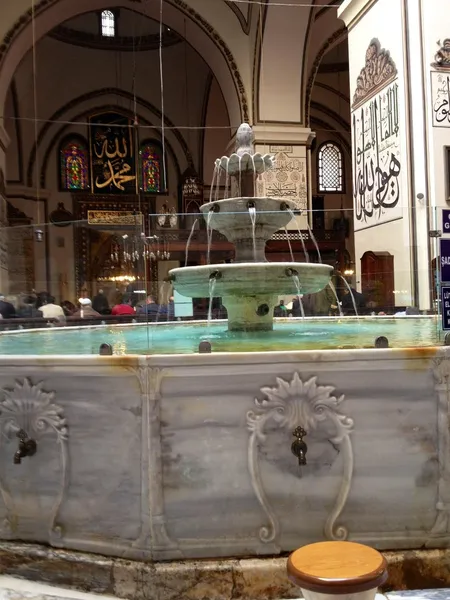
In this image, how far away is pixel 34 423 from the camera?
7.42ft

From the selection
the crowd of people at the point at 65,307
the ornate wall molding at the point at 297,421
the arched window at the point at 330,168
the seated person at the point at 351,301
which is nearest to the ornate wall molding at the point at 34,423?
the ornate wall molding at the point at 297,421

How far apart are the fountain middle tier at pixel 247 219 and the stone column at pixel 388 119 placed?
3.31m

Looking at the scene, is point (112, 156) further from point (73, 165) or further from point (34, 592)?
point (34, 592)

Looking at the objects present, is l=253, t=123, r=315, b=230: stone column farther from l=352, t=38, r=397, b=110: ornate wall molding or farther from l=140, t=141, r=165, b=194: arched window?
l=140, t=141, r=165, b=194: arched window

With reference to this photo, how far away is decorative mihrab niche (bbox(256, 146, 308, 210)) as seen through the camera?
38.4ft

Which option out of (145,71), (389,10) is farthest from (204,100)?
(389,10)

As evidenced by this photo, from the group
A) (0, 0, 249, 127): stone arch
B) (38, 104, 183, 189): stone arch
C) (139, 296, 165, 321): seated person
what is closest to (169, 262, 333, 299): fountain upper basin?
(139, 296, 165, 321): seated person

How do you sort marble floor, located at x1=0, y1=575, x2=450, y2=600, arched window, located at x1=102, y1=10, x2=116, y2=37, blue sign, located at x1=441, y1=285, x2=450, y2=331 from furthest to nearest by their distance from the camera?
arched window, located at x1=102, y1=10, x2=116, y2=37 < blue sign, located at x1=441, y1=285, x2=450, y2=331 < marble floor, located at x1=0, y1=575, x2=450, y2=600

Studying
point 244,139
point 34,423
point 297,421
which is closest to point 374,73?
point 244,139

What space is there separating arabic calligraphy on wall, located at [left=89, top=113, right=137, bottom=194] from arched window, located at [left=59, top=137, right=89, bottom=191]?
13.0 inches

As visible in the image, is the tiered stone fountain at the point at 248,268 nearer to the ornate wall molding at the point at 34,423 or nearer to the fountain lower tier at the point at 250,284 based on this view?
the fountain lower tier at the point at 250,284

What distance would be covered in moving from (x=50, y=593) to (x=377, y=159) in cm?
765

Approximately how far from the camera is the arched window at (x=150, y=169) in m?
18.4

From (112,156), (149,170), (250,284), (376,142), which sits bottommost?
(250,284)
